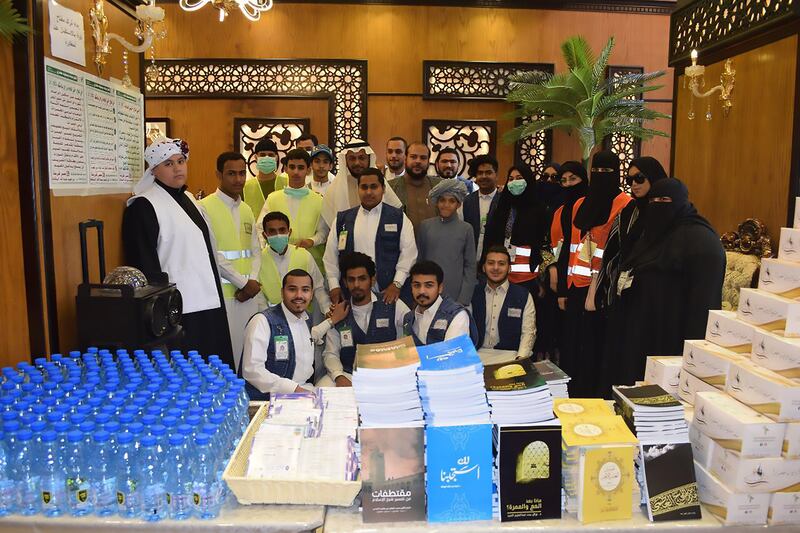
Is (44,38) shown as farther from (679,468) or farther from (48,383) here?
(679,468)

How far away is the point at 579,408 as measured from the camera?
73.9 inches

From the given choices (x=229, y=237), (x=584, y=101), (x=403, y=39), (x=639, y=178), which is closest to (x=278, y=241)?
(x=229, y=237)

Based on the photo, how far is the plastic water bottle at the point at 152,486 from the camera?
161 centimetres

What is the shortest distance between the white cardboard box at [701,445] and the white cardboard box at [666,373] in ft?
Answer: 1.12

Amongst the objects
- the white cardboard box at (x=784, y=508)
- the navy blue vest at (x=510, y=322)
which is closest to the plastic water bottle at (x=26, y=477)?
the white cardboard box at (x=784, y=508)

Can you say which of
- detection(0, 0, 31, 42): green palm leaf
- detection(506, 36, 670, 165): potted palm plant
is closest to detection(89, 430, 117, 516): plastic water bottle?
detection(0, 0, 31, 42): green palm leaf

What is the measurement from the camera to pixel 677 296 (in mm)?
3227

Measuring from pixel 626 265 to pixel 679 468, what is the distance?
6.31 ft

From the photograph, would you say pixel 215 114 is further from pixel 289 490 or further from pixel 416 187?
pixel 289 490

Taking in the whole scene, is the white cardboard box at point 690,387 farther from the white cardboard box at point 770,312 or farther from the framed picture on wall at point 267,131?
the framed picture on wall at point 267,131

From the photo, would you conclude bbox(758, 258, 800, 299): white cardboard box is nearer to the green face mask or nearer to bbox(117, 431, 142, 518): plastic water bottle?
bbox(117, 431, 142, 518): plastic water bottle

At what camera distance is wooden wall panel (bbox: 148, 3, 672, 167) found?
775 centimetres

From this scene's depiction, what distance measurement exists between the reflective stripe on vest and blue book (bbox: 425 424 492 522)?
2636mm

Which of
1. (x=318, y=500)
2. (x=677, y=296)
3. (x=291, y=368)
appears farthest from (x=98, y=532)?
(x=677, y=296)
